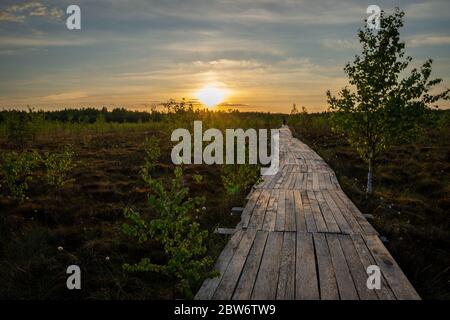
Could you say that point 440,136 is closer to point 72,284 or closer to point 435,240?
point 435,240

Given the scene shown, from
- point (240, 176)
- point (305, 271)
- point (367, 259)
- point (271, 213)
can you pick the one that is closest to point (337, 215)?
point (271, 213)

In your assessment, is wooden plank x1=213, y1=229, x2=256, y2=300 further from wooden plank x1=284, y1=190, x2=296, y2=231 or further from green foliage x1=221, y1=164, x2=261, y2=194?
green foliage x1=221, y1=164, x2=261, y2=194

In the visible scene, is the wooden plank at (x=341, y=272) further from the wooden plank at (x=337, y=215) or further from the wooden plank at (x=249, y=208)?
the wooden plank at (x=249, y=208)

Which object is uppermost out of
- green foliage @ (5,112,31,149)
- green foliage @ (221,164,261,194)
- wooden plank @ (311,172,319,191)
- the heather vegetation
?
green foliage @ (5,112,31,149)

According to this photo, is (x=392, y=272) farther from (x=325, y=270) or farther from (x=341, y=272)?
(x=325, y=270)

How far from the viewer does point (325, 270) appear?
14.6 feet

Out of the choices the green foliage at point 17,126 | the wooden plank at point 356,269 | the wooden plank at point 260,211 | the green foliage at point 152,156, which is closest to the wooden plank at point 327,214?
the wooden plank at point 356,269

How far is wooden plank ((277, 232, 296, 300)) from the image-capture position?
3895 mm

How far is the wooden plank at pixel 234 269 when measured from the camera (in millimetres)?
3934

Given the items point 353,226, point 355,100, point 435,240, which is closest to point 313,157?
point 355,100

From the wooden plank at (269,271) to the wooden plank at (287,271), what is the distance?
0.19 ft

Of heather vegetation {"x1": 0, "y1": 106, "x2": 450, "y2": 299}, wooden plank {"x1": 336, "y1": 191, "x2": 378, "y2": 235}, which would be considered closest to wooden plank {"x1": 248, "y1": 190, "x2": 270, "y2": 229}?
heather vegetation {"x1": 0, "y1": 106, "x2": 450, "y2": 299}

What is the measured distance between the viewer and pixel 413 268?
5633 millimetres
